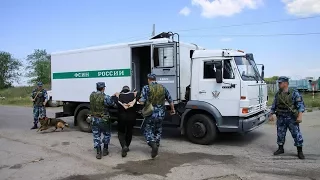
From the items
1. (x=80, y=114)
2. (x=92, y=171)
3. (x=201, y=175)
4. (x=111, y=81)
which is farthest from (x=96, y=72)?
(x=201, y=175)

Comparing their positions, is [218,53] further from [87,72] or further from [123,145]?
[87,72]

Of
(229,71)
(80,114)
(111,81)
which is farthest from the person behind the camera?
(80,114)

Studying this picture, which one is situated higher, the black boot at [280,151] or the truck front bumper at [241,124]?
the truck front bumper at [241,124]

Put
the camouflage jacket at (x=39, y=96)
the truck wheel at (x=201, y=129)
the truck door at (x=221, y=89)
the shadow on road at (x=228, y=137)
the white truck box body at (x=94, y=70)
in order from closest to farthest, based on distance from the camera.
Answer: the truck door at (x=221, y=89) < the truck wheel at (x=201, y=129) < the shadow on road at (x=228, y=137) < the white truck box body at (x=94, y=70) < the camouflage jacket at (x=39, y=96)

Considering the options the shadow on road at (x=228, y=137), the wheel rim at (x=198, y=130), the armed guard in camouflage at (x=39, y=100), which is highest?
the armed guard in camouflage at (x=39, y=100)

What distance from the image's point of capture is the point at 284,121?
7219mm

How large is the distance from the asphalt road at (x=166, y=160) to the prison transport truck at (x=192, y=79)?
64 cm

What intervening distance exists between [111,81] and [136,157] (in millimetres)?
3452

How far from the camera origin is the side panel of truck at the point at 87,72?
9906 millimetres

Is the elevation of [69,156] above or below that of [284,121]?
below

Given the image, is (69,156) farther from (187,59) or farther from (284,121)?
(284,121)

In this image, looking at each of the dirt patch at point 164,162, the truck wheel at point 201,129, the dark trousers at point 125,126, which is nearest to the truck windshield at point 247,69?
the truck wheel at point 201,129

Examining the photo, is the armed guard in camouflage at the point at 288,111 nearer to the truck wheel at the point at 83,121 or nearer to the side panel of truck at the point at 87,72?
the side panel of truck at the point at 87,72

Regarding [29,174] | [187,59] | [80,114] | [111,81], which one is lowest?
[29,174]
